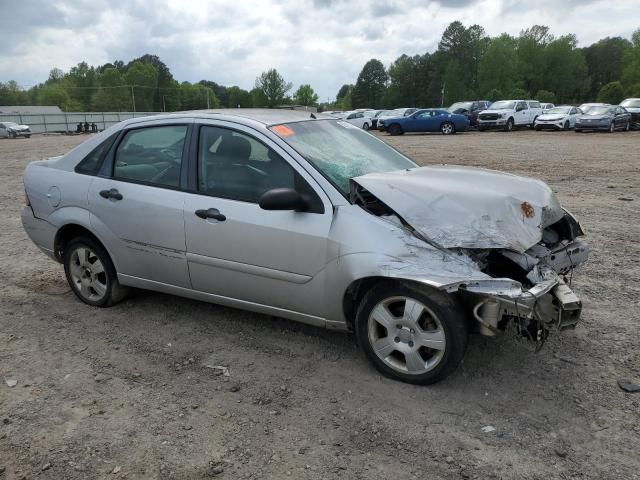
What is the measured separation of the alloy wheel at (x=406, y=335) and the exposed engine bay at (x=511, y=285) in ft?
0.81

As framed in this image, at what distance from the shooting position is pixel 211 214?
3762 mm

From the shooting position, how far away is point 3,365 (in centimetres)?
373

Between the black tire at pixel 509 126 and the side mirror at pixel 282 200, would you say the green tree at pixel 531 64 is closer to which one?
the black tire at pixel 509 126

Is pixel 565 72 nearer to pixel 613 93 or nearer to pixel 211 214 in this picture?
pixel 613 93

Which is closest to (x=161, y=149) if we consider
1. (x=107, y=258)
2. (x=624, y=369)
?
(x=107, y=258)

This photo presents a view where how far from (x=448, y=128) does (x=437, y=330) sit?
28.5 meters

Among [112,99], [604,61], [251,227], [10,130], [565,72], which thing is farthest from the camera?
[604,61]

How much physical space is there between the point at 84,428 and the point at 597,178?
11339mm

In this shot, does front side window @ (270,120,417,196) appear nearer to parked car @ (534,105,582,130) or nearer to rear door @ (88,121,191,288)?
rear door @ (88,121,191,288)

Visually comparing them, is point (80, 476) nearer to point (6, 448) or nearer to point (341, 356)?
point (6, 448)

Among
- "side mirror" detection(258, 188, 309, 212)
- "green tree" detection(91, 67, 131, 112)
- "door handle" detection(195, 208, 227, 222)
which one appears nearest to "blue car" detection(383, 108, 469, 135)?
"door handle" detection(195, 208, 227, 222)

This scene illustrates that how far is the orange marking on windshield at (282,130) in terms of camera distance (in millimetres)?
3797

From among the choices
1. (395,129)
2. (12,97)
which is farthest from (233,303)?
(12,97)

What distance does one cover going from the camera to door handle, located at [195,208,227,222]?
373 centimetres
